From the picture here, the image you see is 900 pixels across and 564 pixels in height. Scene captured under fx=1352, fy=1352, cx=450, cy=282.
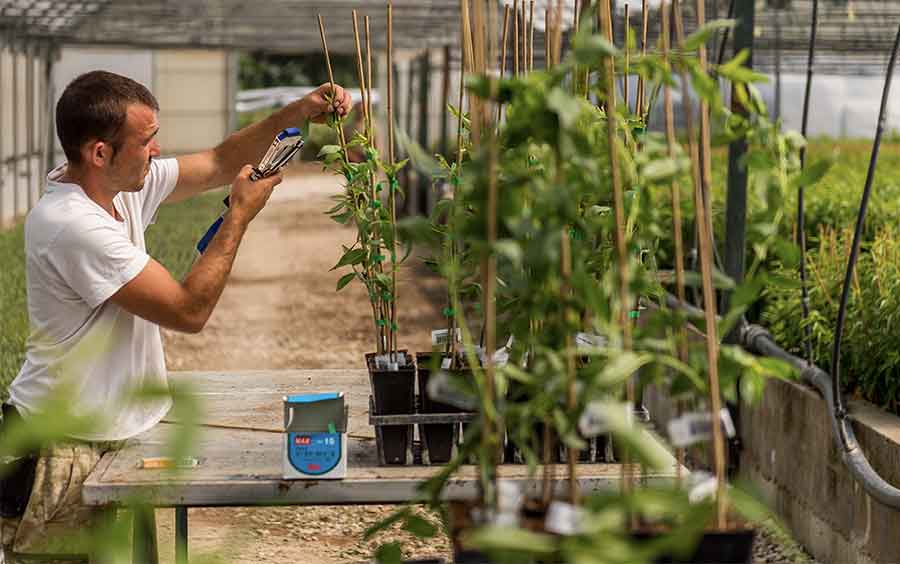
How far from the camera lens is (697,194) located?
1.54 meters

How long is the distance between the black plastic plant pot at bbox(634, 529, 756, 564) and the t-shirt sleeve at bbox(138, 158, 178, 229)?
5.15ft

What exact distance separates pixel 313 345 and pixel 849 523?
158 inches

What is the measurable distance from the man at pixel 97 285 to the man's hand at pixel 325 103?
0.22 m

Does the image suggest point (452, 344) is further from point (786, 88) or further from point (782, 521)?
point (786, 88)

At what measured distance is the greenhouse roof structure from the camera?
1045cm

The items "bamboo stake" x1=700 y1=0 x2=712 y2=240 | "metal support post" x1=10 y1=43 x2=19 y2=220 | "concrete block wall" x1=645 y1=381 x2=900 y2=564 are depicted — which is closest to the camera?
"bamboo stake" x1=700 y1=0 x2=712 y2=240

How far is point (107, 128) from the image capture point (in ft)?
7.40

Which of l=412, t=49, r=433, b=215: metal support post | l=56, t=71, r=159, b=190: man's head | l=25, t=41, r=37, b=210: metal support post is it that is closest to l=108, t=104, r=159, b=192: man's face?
l=56, t=71, r=159, b=190: man's head

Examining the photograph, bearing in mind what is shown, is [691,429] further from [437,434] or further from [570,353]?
[437,434]

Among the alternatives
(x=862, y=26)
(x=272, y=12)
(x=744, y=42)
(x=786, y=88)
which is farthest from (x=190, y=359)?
(x=786, y=88)

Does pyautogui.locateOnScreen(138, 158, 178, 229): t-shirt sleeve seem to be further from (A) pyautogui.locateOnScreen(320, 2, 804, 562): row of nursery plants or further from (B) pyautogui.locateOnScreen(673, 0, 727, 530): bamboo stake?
(B) pyautogui.locateOnScreen(673, 0, 727, 530): bamboo stake

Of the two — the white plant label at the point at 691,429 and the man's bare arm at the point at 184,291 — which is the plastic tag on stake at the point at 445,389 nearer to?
the white plant label at the point at 691,429

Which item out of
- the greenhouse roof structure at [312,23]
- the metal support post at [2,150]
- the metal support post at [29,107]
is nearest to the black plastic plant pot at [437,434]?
the greenhouse roof structure at [312,23]

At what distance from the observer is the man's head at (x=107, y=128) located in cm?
225
